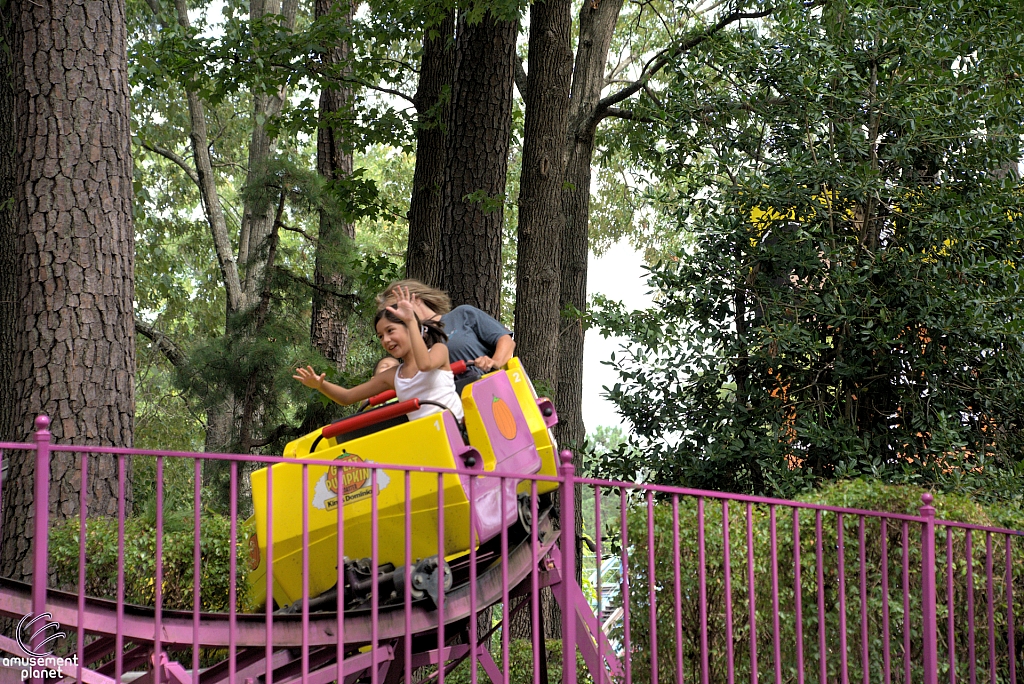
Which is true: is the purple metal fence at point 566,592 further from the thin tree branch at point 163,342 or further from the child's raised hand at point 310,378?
the thin tree branch at point 163,342

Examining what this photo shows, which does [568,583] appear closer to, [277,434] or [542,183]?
[542,183]

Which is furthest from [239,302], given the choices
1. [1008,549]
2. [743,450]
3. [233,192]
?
[1008,549]

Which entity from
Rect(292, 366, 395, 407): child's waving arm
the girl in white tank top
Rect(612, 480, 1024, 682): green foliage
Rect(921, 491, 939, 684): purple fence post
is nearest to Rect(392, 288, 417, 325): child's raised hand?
the girl in white tank top

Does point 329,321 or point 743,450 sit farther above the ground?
point 329,321

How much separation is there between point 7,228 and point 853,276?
6.41 meters

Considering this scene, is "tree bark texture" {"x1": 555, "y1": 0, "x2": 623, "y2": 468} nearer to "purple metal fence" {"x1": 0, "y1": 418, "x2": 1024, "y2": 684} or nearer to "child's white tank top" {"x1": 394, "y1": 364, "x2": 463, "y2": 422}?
"purple metal fence" {"x1": 0, "y1": 418, "x2": 1024, "y2": 684}

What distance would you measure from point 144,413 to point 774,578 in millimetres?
16992

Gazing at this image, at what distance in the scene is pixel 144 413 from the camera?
19.1m

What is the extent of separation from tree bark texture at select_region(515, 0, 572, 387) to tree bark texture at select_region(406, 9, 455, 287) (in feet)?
2.94

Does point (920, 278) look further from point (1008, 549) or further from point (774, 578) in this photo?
point (774, 578)

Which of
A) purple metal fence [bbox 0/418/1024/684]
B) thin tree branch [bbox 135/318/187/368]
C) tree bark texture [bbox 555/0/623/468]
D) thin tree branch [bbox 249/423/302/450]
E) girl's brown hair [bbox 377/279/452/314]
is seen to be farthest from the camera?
thin tree branch [bbox 135/318/187/368]

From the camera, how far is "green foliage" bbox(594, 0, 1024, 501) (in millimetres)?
7465

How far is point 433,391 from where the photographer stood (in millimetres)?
4934

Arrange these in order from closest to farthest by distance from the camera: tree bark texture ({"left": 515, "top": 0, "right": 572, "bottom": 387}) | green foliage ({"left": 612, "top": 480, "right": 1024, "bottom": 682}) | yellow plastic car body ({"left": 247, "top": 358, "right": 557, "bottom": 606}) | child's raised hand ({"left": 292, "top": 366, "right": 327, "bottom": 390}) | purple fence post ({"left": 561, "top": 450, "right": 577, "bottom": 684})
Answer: purple fence post ({"left": 561, "top": 450, "right": 577, "bottom": 684}) < yellow plastic car body ({"left": 247, "top": 358, "right": 557, "bottom": 606}) < green foliage ({"left": 612, "top": 480, "right": 1024, "bottom": 682}) < child's raised hand ({"left": 292, "top": 366, "right": 327, "bottom": 390}) < tree bark texture ({"left": 515, "top": 0, "right": 572, "bottom": 387})
